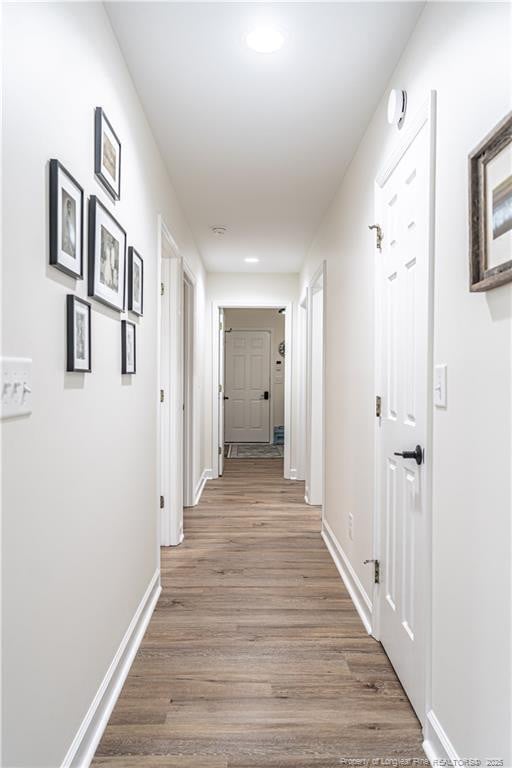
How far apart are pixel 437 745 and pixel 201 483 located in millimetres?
3980

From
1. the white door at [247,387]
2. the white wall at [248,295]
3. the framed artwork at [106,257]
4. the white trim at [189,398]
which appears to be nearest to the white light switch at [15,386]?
the framed artwork at [106,257]

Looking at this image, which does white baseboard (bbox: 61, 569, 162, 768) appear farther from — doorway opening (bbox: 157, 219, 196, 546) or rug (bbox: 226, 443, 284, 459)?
rug (bbox: 226, 443, 284, 459)

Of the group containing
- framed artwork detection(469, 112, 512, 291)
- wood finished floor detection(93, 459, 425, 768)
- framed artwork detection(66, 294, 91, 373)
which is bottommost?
wood finished floor detection(93, 459, 425, 768)

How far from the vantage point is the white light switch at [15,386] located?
986mm

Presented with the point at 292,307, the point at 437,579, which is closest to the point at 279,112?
the point at 437,579

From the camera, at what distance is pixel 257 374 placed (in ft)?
29.8

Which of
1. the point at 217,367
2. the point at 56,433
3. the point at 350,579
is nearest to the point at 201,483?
the point at 217,367

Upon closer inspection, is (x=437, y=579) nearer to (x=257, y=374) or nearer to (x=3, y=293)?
(x=3, y=293)

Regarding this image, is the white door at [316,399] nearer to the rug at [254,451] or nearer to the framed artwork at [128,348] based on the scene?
the framed artwork at [128,348]

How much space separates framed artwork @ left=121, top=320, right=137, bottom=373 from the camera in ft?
6.39

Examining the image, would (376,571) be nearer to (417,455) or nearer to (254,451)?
(417,455)

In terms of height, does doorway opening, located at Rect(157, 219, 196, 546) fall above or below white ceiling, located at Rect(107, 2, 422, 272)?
below

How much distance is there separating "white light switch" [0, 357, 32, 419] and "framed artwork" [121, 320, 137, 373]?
84cm

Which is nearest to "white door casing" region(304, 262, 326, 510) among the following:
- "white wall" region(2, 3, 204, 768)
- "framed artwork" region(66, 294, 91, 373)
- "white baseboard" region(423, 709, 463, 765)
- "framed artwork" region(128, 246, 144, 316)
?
"framed artwork" region(128, 246, 144, 316)
